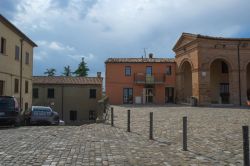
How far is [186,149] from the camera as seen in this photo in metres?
8.77

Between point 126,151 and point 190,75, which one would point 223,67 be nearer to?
point 190,75

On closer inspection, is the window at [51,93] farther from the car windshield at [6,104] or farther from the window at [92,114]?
the car windshield at [6,104]

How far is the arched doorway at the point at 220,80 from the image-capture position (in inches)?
1458

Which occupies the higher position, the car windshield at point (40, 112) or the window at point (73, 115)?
the car windshield at point (40, 112)

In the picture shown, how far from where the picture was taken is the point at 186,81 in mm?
39281

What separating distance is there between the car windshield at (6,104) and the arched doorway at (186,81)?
24911 millimetres

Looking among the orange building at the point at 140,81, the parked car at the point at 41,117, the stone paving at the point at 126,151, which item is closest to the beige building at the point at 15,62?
the parked car at the point at 41,117

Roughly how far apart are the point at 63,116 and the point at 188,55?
1906 cm

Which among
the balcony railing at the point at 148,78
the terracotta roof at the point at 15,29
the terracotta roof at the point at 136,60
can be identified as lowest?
the balcony railing at the point at 148,78

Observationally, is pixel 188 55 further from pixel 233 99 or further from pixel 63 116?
pixel 63 116

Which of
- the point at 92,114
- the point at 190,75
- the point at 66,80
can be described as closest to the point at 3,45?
the point at 66,80

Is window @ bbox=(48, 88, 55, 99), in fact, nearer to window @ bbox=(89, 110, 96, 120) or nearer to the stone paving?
window @ bbox=(89, 110, 96, 120)

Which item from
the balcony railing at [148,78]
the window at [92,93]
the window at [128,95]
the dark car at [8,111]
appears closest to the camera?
the dark car at [8,111]

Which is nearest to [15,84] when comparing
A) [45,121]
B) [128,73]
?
[45,121]
